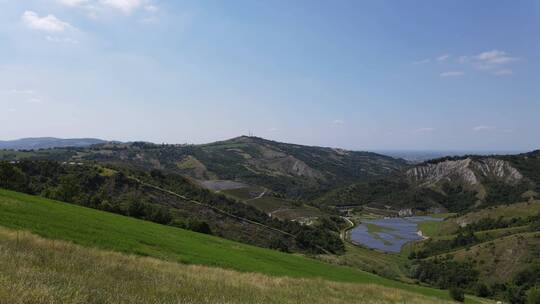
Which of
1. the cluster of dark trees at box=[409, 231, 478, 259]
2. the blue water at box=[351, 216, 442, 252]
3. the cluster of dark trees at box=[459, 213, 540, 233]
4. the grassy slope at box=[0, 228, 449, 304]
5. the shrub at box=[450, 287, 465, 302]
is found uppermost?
the grassy slope at box=[0, 228, 449, 304]

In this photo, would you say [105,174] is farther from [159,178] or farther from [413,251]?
[413,251]

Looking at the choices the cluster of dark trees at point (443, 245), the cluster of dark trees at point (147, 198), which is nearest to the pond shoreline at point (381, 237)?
the cluster of dark trees at point (443, 245)

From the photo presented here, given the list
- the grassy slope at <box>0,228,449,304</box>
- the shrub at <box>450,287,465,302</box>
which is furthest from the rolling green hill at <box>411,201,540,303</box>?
the grassy slope at <box>0,228,449,304</box>

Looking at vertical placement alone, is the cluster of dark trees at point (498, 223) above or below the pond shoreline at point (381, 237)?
above

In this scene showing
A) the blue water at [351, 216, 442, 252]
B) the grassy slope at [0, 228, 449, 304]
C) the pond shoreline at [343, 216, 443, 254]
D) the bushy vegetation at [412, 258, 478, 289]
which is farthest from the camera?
the blue water at [351, 216, 442, 252]

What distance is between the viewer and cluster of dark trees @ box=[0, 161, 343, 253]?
216ft

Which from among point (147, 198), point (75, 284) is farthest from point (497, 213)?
point (75, 284)

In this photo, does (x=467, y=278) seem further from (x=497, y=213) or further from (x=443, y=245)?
(x=497, y=213)

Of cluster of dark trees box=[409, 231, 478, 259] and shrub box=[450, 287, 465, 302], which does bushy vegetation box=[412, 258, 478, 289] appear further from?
shrub box=[450, 287, 465, 302]

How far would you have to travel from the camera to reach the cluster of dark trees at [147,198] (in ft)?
216

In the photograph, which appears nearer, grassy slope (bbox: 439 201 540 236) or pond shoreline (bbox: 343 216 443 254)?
pond shoreline (bbox: 343 216 443 254)

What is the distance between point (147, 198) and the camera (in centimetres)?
10644

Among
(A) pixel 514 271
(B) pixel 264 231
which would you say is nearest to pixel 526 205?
(A) pixel 514 271

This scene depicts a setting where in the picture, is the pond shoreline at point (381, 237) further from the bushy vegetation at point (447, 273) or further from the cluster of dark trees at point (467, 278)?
the bushy vegetation at point (447, 273)
